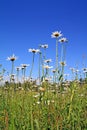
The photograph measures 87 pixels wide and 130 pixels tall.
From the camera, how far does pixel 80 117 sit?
3279 mm

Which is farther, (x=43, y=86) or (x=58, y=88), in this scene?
(x=58, y=88)

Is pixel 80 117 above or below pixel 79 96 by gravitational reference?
below

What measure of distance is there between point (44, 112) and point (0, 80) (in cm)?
181

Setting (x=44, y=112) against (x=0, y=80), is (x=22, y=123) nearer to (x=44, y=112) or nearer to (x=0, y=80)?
(x=44, y=112)

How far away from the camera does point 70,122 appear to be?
302 centimetres

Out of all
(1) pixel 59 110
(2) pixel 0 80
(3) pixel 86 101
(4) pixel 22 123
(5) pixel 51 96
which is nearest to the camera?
(4) pixel 22 123

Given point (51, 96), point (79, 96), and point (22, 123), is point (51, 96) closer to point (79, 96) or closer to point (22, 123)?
point (79, 96)

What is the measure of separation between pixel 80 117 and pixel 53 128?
759mm

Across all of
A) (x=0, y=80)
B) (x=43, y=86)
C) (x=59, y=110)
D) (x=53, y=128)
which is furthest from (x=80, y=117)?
(x=0, y=80)

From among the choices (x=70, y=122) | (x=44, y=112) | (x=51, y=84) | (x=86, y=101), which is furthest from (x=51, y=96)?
(x=70, y=122)

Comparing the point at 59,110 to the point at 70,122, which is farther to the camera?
the point at 59,110

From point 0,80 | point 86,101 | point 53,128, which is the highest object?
point 0,80

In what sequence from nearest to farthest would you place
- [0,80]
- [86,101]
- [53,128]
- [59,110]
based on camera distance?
[53,128]
[59,110]
[86,101]
[0,80]

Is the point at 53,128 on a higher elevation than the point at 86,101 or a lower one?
lower
